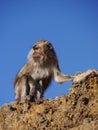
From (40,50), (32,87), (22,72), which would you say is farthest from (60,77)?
(40,50)

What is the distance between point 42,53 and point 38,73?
89 cm

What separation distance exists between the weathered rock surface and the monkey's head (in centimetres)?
→ 468

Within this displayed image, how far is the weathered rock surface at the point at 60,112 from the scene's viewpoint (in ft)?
31.2

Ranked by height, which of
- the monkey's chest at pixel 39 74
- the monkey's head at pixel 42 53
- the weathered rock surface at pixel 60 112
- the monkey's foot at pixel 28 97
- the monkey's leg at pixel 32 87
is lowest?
the weathered rock surface at pixel 60 112

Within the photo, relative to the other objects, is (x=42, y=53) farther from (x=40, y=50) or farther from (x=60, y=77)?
(x=60, y=77)

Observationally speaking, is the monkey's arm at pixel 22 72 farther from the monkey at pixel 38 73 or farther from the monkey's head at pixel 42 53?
the monkey's head at pixel 42 53

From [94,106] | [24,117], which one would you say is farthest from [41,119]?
[94,106]

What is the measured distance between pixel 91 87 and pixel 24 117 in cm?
172

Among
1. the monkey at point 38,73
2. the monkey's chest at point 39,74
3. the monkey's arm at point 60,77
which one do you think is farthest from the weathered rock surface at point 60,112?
the monkey's chest at point 39,74

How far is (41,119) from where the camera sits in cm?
973

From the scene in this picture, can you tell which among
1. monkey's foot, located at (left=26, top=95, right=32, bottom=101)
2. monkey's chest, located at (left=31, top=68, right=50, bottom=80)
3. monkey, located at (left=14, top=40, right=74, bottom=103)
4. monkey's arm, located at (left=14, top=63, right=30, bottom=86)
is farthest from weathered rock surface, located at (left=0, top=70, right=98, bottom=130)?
monkey's chest, located at (left=31, top=68, right=50, bottom=80)

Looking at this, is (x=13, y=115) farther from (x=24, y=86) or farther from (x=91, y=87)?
(x=24, y=86)

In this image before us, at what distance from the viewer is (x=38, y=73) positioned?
14.8 meters

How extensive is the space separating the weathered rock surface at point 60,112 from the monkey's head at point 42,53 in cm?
468
